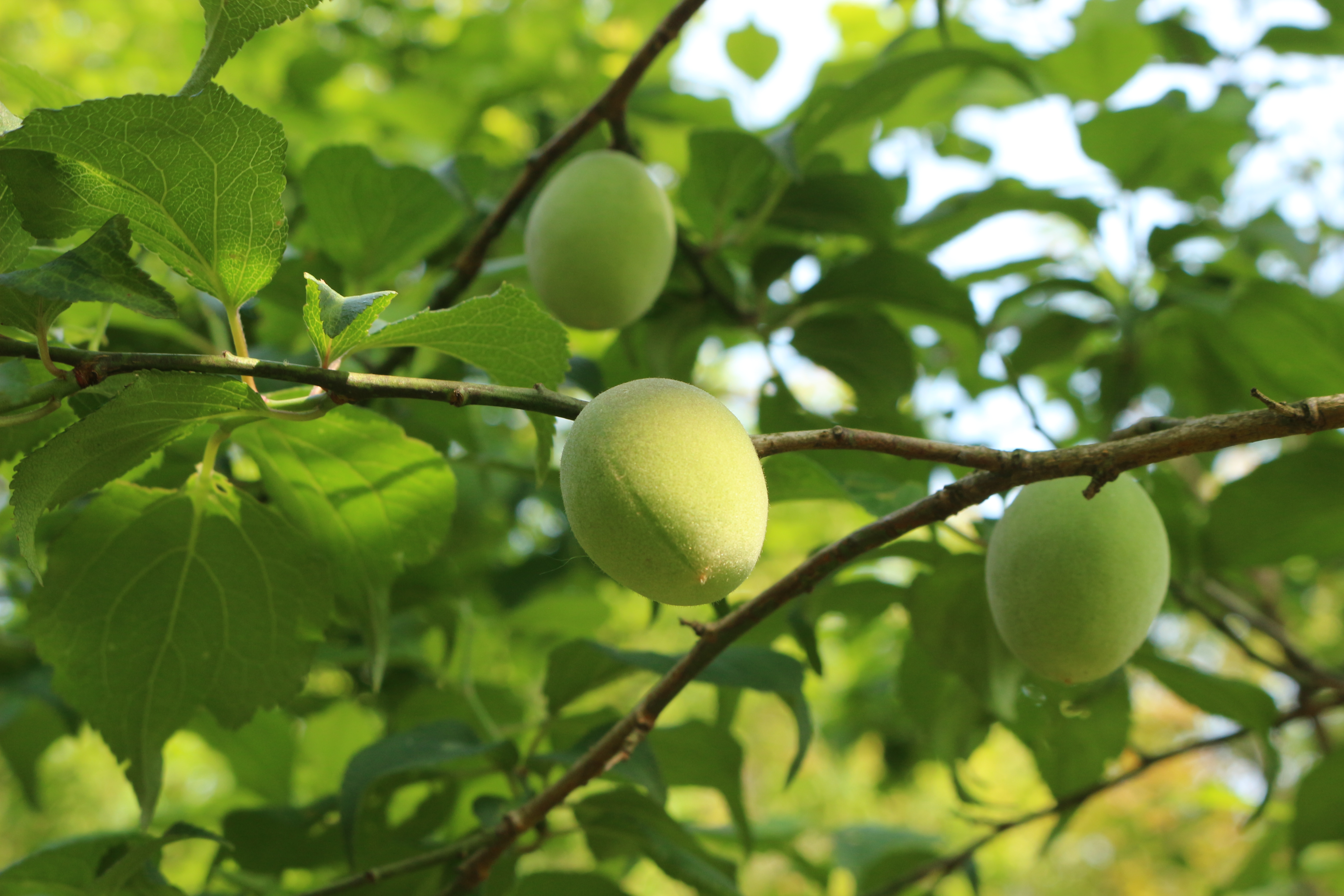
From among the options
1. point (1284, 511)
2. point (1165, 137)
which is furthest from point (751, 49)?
point (1284, 511)

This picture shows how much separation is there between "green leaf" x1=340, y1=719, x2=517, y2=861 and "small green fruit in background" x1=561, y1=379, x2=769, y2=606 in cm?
35

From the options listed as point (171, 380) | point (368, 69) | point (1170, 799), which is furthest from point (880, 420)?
point (1170, 799)

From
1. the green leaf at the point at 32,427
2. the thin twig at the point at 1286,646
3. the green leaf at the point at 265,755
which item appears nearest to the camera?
the green leaf at the point at 32,427

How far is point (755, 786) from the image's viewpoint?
18.4 ft

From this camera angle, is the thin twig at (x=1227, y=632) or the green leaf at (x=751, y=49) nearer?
the thin twig at (x=1227, y=632)

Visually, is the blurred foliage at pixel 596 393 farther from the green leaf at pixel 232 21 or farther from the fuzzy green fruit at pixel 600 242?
the fuzzy green fruit at pixel 600 242

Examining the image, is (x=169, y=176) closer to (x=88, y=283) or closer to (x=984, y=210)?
(x=88, y=283)

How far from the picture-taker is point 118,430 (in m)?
0.46

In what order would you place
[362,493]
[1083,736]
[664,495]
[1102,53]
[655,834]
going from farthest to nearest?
[1102,53] → [1083,736] → [655,834] → [362,493] → [664,495]

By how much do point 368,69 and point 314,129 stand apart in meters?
0.44

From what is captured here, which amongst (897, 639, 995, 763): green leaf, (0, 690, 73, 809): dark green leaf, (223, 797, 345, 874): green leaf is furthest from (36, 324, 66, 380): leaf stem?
(0, 690, 73, 809): dark green leaf

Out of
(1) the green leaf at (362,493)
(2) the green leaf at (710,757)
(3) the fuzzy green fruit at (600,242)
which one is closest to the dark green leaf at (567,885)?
(2) the green leaf at (710,757)

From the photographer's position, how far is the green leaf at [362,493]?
0.62 meters

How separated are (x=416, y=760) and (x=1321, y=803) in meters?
0.89
